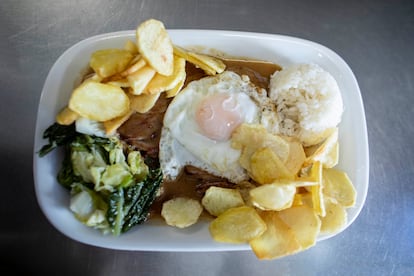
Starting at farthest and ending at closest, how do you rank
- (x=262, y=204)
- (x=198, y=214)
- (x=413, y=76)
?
(x=413, y=76) < (x=198, y=214) < (x=262, y=204)

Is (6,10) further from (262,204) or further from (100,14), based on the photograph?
(262,204)

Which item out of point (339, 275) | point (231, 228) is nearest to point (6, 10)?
point (231, 228)

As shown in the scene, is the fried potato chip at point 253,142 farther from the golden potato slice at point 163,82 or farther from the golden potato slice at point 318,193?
the golden potato slice at point 163,82

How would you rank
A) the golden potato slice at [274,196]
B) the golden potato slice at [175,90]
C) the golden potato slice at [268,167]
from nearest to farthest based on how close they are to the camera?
the golden potato slice at [274,196] < the golden potato slice at [268,167] < the golden potato slice at [175,90]

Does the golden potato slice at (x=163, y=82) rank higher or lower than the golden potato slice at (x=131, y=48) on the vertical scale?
lower

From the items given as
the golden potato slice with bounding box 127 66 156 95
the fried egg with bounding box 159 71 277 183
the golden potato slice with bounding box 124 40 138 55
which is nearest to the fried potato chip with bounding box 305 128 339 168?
the fried egg with bounding box 159 71 277 183

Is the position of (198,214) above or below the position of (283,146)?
below

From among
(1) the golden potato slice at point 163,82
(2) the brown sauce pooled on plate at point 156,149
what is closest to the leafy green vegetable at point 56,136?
(2) the brown sauce pooled on plate at point 156,149
